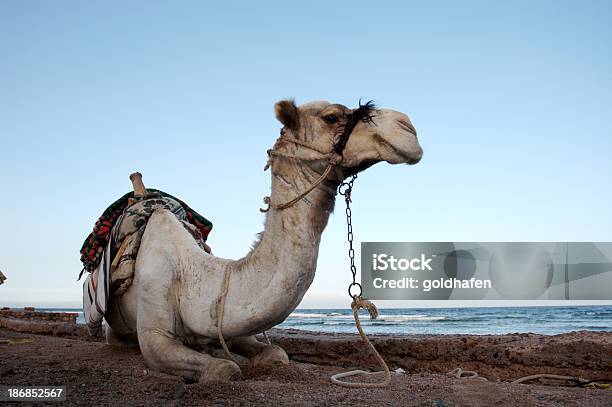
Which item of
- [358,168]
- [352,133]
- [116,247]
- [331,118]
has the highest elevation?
[331,118]

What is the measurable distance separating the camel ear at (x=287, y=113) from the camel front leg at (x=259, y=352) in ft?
5.55

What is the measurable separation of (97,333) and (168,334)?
1394mm

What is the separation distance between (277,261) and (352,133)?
34.2 inches

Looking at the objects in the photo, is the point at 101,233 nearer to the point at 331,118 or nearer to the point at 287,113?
the point at 287,113

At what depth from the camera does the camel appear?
142 inches

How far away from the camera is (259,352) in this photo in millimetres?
4648

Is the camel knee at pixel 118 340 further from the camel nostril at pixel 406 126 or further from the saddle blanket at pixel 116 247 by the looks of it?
the camel nostril at pixel 406 126

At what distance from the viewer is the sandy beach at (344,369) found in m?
3.34

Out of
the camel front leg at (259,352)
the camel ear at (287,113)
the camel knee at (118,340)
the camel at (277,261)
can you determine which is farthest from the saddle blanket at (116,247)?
the camel ear at (287,113)

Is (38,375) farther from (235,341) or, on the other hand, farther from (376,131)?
(376,131)

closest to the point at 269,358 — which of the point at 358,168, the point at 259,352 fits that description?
the point at 259,352

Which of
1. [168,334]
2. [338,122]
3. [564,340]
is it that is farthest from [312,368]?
[564,340]

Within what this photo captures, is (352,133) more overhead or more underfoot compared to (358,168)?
more overhead

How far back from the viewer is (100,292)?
4836 mm
